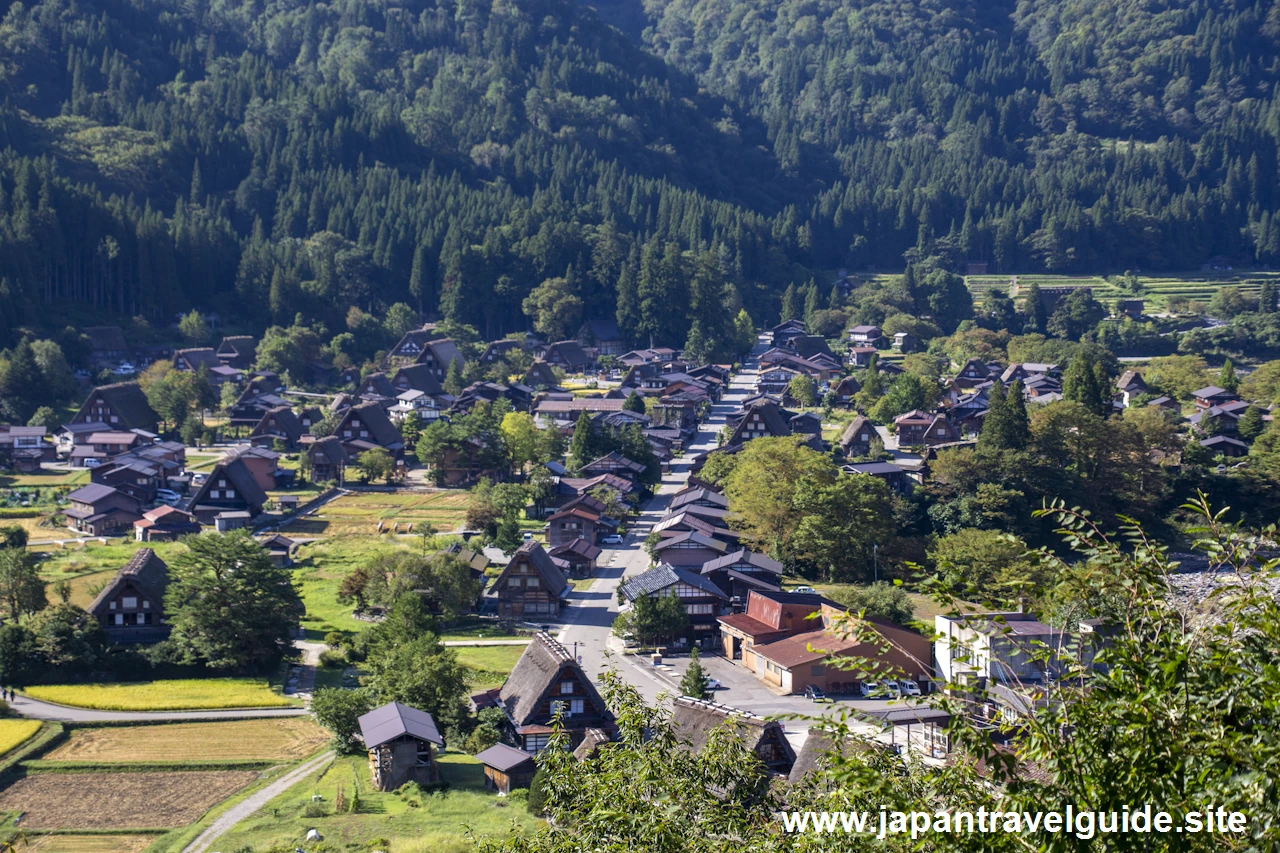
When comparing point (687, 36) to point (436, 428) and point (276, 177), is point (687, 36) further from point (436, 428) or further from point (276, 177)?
point (436, 428)

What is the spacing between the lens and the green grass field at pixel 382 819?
22.2 metres

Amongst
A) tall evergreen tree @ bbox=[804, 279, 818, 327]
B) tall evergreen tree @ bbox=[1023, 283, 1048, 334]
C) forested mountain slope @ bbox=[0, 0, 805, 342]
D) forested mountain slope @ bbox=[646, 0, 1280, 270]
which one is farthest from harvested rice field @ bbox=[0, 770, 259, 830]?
forested mountain slope @ bbox=[646, 0, 1280, 270]

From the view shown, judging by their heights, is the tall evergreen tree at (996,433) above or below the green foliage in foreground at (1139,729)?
below

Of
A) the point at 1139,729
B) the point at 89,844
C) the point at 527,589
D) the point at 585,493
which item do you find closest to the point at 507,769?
the point at 89,844

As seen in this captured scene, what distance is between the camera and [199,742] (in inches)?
1115

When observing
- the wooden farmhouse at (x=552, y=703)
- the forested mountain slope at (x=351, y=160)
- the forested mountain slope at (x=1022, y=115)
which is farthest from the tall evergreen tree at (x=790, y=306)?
the wooden farmhouse at (x=552, y=703)

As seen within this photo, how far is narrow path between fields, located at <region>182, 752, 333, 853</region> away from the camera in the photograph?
75.4 feet

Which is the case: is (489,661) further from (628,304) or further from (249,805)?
(628,304)

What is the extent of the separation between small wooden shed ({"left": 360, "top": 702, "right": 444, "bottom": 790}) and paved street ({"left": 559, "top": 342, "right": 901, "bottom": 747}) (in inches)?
164

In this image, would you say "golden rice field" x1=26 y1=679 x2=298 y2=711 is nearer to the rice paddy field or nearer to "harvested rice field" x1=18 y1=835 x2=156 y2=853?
"harvested rice field" x1=18 y1=835 x2=156 y2=853

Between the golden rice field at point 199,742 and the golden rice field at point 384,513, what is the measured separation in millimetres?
18311

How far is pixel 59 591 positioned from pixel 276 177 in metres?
74.5

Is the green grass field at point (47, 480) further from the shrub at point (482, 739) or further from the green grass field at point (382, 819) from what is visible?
the green grass field at point (382, 819)

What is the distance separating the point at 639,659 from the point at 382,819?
39.6ft
